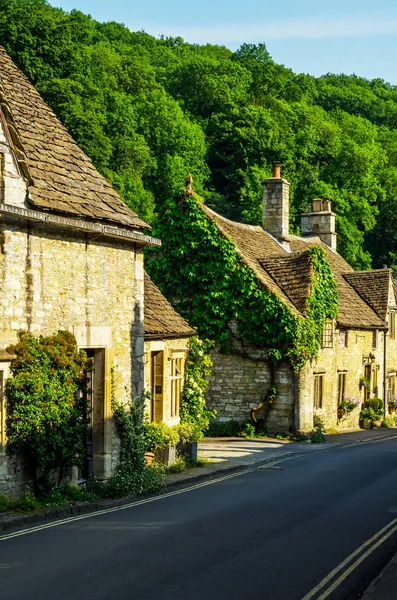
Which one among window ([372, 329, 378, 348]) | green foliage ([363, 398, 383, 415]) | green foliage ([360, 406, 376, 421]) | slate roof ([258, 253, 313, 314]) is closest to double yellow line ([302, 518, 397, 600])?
slate roof ([258, 253, 313, 314])

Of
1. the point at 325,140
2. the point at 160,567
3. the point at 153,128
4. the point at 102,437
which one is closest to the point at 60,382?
the point at 102,437

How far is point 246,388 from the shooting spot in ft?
103

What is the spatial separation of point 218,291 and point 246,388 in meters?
3.48

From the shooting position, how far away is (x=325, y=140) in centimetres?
7675

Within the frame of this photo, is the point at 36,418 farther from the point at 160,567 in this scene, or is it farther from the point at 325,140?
the point at 325,140

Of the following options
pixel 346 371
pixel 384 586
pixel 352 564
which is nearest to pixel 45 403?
pixel 352 564

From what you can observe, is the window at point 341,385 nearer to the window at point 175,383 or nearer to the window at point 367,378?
the window at point 367,378

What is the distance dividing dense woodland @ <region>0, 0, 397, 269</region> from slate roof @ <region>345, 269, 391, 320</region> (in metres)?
14.9

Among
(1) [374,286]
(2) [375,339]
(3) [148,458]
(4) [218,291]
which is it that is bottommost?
(3) [148,458]

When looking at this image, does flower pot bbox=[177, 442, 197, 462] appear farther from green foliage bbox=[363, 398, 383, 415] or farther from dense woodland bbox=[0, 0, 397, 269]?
dense woodland bbox=[0, 0, 397, 269]

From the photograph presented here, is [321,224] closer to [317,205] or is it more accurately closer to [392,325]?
[317,205]

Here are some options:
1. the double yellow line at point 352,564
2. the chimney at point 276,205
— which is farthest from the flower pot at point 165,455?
the chimney at point 276,205

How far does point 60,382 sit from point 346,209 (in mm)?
57422

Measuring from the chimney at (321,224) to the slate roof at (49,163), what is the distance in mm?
31280
